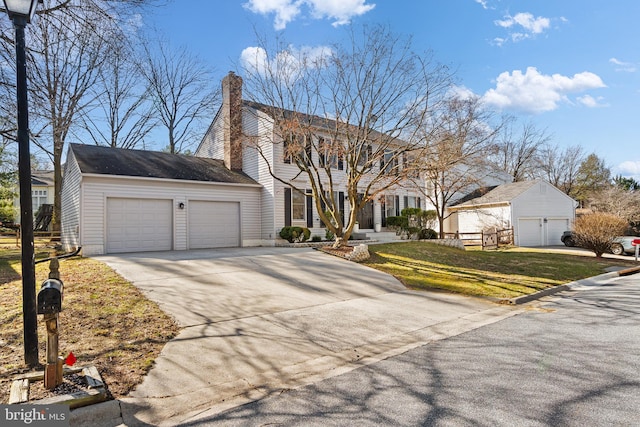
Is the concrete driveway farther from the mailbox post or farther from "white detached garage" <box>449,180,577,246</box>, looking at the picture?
"white detached garage" <box>449,180,577,246</box>

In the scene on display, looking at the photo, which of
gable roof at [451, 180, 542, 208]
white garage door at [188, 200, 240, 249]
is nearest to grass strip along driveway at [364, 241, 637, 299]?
white garage door at [188, 200, 240, 249]

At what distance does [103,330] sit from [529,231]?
2589 cm

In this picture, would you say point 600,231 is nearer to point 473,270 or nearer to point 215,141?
point 473,270

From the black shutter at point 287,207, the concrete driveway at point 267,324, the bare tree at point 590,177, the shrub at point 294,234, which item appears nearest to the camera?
the concrete driveway at point 267,324

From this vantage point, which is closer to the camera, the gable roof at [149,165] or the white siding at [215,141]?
the gable roof at [149,165]

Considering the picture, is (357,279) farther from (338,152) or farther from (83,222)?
(83,222)

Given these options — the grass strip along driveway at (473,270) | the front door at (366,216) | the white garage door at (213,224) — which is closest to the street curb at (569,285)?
A: the grass strip along driveway at (473,270)

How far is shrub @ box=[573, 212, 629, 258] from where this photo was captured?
1678 centimetres

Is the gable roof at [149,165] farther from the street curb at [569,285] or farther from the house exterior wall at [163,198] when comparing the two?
the street curb at [569,285]

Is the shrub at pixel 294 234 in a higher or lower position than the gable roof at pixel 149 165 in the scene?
lower

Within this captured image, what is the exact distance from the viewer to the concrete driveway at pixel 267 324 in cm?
357

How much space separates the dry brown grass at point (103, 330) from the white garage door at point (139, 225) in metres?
5.87

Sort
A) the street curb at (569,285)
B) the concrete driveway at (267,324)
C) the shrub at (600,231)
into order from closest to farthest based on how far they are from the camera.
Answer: the concrete driveway at (267,324) → the street curb at (569,285) → the shrub at (600,231)

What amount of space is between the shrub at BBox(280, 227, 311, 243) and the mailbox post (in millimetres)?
12701
